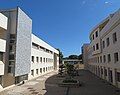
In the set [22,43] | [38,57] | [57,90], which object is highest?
[22,43]

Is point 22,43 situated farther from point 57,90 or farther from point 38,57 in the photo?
point 38,57

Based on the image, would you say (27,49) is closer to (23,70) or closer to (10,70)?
(23,70)

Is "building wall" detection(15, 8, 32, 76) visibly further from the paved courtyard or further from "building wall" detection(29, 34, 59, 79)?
"building wall" detection(29, 34, 59, 79)

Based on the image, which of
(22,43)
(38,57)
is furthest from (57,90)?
(38,57)

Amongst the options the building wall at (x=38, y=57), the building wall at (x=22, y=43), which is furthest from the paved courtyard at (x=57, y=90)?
the building wall at (x=38, y=57)

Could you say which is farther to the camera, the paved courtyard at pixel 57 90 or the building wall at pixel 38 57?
the building wall at pixel 38 57

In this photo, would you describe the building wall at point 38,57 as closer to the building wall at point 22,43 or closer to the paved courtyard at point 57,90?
the building wall at point 22,43

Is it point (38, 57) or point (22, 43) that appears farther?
point (38, 57)

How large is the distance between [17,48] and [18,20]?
4034 millimetres

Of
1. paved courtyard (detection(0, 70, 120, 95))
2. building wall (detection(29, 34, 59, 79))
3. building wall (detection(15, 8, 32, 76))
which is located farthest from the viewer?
building wall (detection(29, 34, 59, 79))

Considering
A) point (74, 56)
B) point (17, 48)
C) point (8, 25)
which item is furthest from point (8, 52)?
point (74, 56)

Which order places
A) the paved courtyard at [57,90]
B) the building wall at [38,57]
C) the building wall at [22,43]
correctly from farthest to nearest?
1. the building wall at [38,57]
2. the building wall at [22,43]
3. the paved courtyard at [57,90]

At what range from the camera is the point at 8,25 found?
25094mm

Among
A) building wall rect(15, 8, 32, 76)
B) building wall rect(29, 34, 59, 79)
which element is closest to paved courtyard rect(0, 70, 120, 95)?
building wall rect(15, 8, 32, 76)
